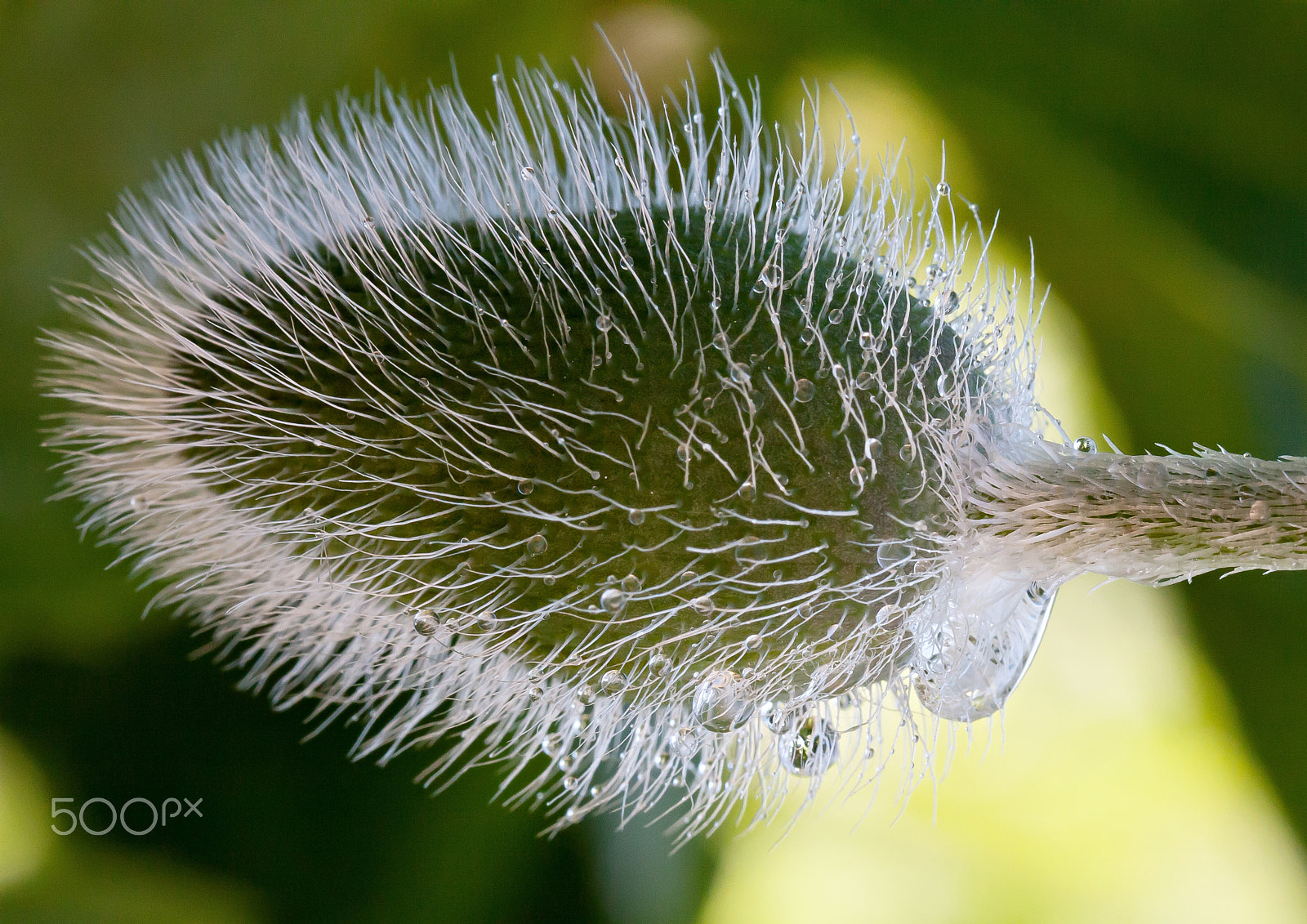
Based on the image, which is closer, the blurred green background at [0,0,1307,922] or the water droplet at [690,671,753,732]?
the water droplet at [690,671,753,732]

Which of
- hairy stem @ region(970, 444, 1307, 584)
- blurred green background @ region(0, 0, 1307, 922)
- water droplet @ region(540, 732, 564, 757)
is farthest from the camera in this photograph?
blurred green background @ region(0, 0, 1307, 922)

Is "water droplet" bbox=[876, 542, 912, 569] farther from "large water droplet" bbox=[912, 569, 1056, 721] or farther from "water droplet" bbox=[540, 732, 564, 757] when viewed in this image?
"water droplet" bbox=[540, 732, 564, 757]

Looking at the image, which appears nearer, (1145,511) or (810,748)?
(1145,511)

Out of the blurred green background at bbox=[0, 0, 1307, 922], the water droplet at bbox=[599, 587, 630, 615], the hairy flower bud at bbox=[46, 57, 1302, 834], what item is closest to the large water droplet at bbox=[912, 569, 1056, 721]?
the hairy flower bud at bbox=[46, 57, 1302, 834]

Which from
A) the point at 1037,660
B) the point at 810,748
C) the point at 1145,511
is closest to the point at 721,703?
the point at 810,748

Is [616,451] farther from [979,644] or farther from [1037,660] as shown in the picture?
[1037,660]

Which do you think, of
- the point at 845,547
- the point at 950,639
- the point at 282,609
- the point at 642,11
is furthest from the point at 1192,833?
the point at 642,11

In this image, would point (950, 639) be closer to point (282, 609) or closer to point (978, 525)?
point (978, 525)
